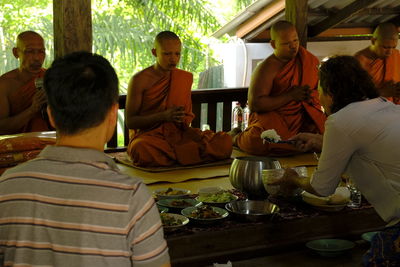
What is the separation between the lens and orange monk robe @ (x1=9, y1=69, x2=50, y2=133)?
5367 mm

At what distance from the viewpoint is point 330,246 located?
11.7 ft

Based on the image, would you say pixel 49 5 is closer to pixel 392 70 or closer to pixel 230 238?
pixel 392 70

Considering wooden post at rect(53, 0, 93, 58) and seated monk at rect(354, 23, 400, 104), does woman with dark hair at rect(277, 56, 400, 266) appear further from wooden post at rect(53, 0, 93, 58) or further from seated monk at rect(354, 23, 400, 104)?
seated monk at rect(354, 23, 400, 104)

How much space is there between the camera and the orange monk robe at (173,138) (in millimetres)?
5754

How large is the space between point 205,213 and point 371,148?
1.14 m

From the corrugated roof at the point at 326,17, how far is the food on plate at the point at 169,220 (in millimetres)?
5144

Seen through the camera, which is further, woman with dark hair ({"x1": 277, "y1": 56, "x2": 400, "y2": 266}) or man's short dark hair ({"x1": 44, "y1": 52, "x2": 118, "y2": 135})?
woman with dark hair ({"x1": 277, "y1": 56, "x2": 400, "y2": 266})

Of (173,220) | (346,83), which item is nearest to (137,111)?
(173,220)

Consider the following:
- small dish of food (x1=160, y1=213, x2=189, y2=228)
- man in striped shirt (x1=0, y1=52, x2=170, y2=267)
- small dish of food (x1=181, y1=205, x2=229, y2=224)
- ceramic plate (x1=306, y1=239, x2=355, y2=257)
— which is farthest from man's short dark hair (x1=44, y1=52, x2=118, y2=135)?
ceramic plate (x1=306, y1=239, x2=355, y2=257)

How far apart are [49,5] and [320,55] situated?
6.64 m

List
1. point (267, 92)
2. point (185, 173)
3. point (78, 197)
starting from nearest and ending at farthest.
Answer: point (78, 197) → point (185, 173) → point (267, 92)

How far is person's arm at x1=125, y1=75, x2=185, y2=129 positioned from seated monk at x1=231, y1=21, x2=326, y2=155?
977 mm

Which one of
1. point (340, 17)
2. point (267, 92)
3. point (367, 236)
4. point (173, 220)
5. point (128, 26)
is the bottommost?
point (367, 236)

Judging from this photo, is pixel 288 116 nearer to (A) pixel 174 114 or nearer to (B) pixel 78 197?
(A) pixel 174 114
